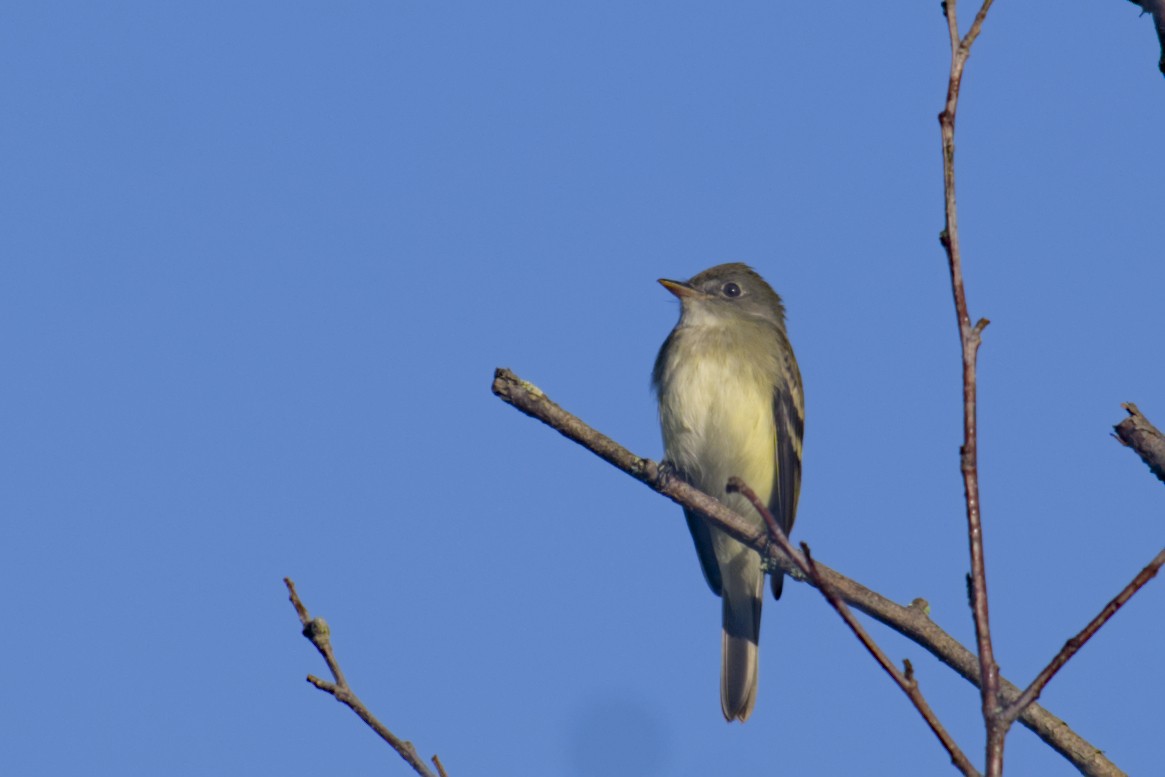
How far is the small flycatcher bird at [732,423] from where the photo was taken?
8867 mm

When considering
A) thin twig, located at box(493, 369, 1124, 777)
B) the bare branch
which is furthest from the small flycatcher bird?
the bare branch

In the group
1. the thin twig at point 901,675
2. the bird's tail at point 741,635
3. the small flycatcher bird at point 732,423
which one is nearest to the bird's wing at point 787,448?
the small flycatcher bird at point 732,423

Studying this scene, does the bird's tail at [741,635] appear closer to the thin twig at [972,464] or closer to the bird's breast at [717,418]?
the bird's breast at [717,418]

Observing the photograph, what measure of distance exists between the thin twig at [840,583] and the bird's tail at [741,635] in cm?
313

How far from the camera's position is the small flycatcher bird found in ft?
29.1

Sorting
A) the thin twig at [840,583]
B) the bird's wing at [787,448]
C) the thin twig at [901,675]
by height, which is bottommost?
the thin twig at [901,675]

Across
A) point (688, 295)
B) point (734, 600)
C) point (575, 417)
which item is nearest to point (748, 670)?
point (734, 600)

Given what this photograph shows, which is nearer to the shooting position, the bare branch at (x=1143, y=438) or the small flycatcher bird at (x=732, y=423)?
the bare branch at (x=1143, y=438)

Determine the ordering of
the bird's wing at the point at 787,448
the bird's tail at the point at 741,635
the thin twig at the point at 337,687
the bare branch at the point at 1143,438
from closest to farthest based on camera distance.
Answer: the thin twig at the point at 337,687
the bare branch at the point at 1143,438
the bird's wing at the point at 787,448
the bird's tail at the point at 741,635

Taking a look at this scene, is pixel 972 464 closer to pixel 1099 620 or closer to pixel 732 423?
pixel 1099 620

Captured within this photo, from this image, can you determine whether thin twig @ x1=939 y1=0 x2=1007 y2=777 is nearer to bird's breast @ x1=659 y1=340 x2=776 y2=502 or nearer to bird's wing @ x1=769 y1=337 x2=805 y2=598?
bird's breast @ x1=659 y1=340 x2=776 y2=502

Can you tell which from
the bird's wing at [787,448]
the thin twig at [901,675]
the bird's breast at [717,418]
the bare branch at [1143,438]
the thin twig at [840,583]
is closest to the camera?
the thin twig at [901,675]

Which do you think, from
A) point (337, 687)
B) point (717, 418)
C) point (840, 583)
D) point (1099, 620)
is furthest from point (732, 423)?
point (1099, 620)

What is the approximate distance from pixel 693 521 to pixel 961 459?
731cm
